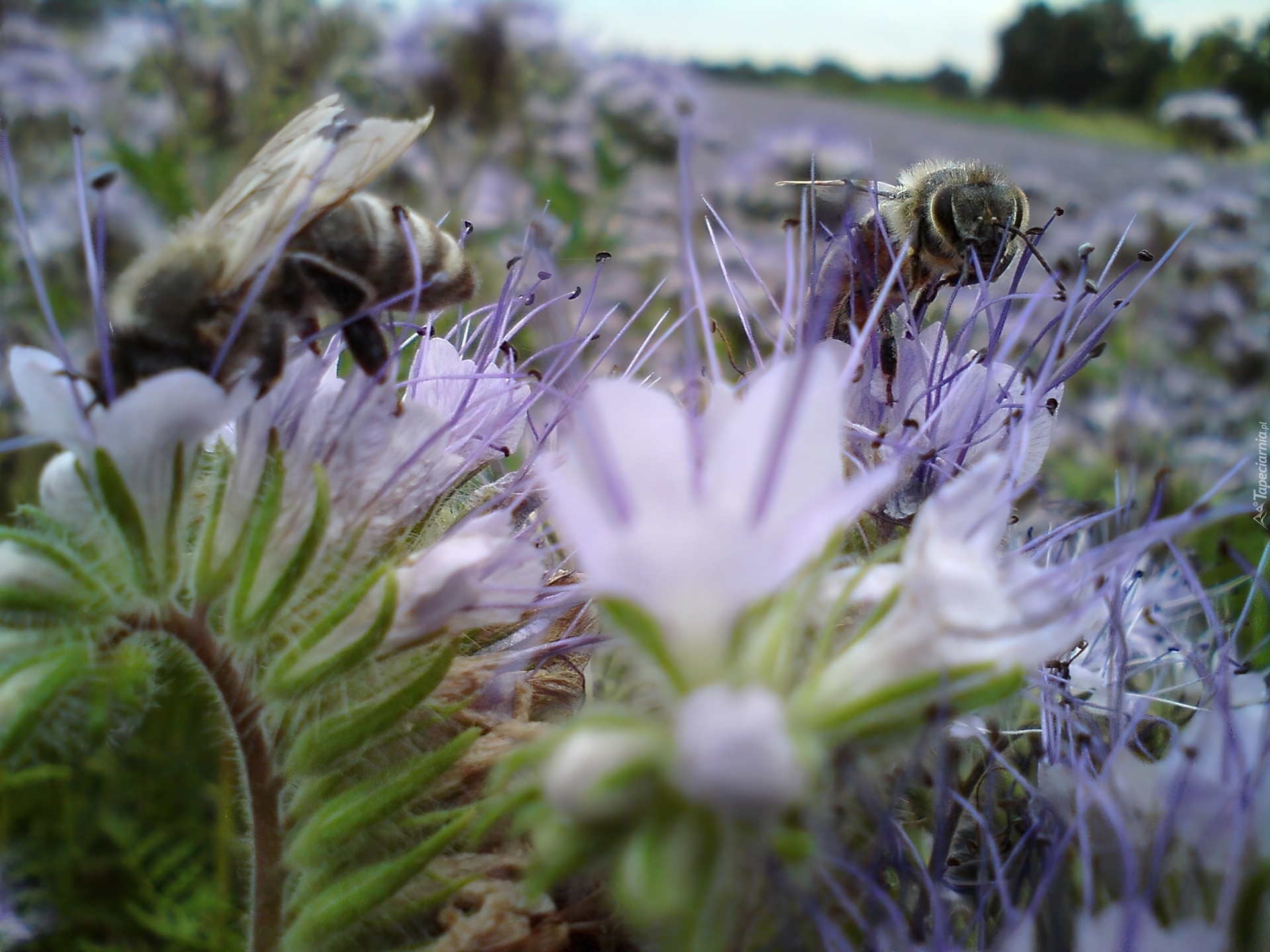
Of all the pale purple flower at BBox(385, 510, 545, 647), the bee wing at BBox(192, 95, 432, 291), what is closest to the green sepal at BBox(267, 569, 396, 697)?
the pale purple flower at BBox(385, 510, 545, 647)

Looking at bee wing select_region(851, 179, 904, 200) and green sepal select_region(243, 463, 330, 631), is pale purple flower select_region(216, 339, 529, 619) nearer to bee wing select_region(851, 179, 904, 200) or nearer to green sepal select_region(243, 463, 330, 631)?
green sepal select_region(243, 463, 330, 631)

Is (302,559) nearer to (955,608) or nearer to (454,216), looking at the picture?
(955,608)

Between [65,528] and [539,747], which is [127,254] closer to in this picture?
[65,528]

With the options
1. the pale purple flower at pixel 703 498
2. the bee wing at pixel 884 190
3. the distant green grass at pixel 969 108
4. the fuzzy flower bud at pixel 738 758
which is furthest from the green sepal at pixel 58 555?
the distant green grass at pixel 969 108

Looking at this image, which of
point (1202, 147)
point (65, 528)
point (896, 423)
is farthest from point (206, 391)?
point (1202, 147)

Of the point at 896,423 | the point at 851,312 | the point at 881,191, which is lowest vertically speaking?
the point at 896,423
